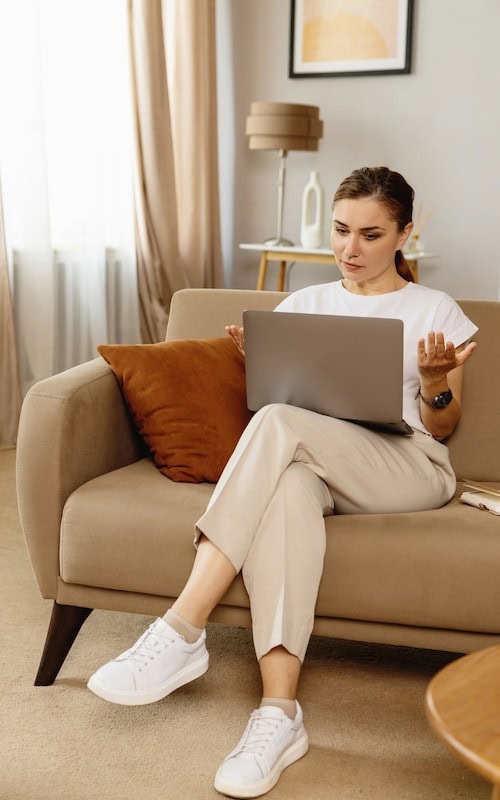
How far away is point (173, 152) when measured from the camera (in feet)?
14.2

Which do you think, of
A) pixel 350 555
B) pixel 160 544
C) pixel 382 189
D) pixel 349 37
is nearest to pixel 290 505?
pixel 350 555

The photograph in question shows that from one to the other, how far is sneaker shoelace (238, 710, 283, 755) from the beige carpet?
0.23 ft

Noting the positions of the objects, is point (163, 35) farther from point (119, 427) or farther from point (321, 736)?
point (321, 736)

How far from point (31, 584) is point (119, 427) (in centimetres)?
56

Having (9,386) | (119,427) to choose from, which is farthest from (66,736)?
(9,386)

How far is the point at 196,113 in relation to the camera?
4402 millimetres

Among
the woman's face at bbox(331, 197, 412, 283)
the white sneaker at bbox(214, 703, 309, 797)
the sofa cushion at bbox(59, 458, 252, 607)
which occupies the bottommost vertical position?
the white sneaker at bbox(214, 703, 309, 797)

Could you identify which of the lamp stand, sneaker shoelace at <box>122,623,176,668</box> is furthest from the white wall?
sneaker shoelace at <box>122,623,176,668</box>

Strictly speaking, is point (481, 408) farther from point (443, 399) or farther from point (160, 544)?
point (160, 544)

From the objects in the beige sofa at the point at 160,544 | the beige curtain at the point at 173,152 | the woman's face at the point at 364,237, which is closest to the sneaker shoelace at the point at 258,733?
the beige sofa at the point at 160,544

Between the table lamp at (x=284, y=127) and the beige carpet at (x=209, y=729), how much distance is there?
2.69 meters

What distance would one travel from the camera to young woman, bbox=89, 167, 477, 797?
1.56m

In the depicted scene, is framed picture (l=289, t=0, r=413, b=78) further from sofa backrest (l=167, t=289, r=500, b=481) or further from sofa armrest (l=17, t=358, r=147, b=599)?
sofa armrest (l=17, t=358, r=147, b=599)

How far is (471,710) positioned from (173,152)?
3725 millimetres
